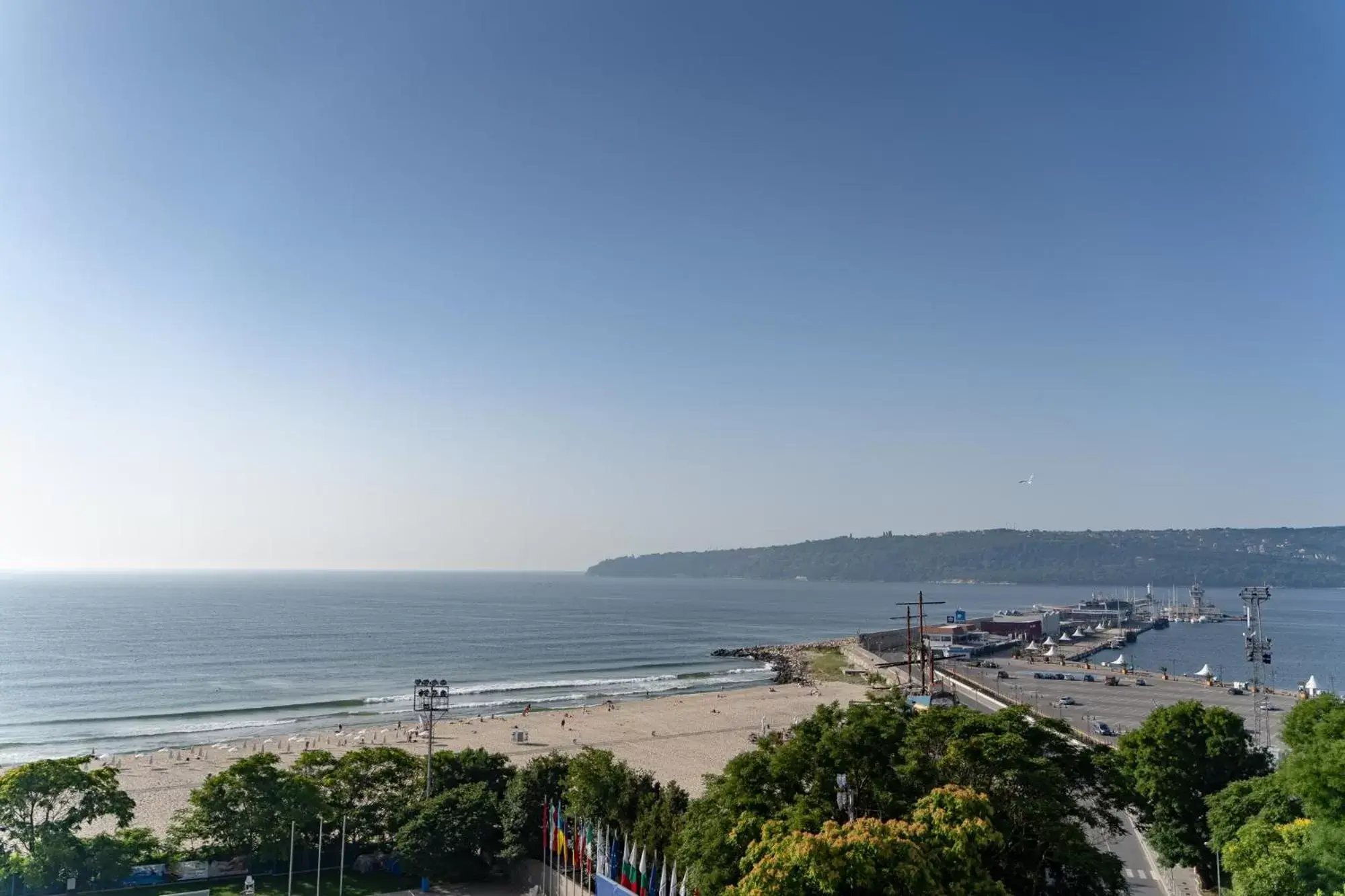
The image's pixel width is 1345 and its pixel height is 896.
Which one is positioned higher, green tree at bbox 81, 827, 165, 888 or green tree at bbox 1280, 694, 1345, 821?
green tree at bbox 1280, 694, 1345, 821

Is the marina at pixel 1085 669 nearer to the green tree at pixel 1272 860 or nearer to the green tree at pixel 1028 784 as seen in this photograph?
the green tree at pixel 1028 784

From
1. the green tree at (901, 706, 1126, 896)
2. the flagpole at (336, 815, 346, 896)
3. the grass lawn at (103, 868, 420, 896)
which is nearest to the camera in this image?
the green tree at (901, 706, 1126, 896)


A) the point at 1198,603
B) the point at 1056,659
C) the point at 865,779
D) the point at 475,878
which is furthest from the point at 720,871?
the point at 1198,603

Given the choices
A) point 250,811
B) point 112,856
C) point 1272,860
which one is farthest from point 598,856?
A: point 1272,860

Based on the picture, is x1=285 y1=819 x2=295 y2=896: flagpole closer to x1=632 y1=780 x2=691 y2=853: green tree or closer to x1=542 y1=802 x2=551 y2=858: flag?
x1=542 y1=802 x2=551 y2=858: flag

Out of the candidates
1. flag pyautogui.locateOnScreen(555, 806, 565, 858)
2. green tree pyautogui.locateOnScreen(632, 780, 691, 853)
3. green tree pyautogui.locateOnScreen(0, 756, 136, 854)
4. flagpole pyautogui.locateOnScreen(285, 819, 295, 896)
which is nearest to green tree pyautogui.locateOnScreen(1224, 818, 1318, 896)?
green tree pyautogui.locateOnScreen(632, 780, 691, 853)

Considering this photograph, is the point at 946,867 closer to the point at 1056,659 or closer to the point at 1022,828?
the point at 1022,828

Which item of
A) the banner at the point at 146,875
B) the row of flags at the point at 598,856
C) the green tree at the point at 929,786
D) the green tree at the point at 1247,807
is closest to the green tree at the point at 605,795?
the row of flags at the point at 598,856
